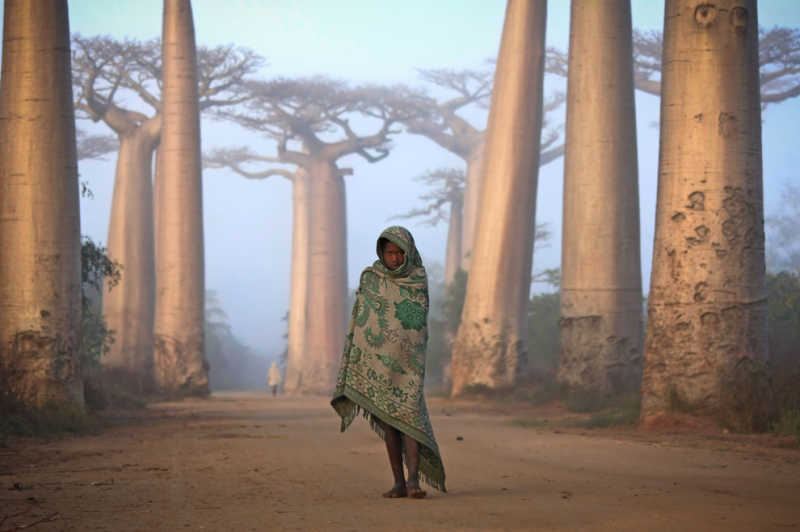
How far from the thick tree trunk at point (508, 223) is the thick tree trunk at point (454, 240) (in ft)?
Result: 71.7

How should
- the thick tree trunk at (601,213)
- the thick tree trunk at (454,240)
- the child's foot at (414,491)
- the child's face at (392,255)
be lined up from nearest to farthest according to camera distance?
the child's foot at (414,491) < the child's face at (392,255) < the thick tree trunk at (601,213) < the thick tree trunk at (454,240)

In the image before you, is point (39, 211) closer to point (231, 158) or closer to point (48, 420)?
point (48, 420)

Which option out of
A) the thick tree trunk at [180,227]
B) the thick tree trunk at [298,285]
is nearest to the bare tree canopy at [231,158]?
the thick tree trunk at [298,285]

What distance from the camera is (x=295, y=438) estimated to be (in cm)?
837

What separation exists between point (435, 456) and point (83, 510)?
1774 millimetres

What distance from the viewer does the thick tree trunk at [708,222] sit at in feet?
26.6

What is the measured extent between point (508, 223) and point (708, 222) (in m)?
9.03

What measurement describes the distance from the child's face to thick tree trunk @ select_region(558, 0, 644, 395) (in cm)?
888

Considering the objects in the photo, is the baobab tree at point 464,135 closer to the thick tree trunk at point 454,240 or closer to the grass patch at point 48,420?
the thick tree trunk at point 454,240

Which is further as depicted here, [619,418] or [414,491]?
[619,418]

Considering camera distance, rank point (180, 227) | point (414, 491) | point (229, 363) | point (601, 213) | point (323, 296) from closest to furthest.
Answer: point (414, 491), point (601, 213), point (180, 227), point (323, 296), point (229, 363)

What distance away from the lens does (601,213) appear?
1327cm

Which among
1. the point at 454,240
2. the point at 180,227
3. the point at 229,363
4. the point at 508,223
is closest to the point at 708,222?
the point at 508,223

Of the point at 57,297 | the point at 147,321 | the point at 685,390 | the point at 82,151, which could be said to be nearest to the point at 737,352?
the point at 685,390
